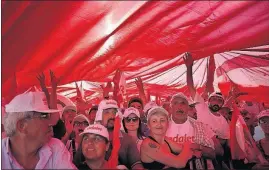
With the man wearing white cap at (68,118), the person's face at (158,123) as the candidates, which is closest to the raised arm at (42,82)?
the man wearing white cap at (68,118)

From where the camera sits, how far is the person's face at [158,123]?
3701 mm

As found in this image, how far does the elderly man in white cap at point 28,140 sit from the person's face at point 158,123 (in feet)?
3.08

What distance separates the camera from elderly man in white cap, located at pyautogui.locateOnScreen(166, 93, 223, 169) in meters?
3.77

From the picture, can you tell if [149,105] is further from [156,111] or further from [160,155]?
[160,155]

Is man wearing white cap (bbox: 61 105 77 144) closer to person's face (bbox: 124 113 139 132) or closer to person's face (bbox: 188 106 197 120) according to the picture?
person's face (bbox: 124 113 139 132)

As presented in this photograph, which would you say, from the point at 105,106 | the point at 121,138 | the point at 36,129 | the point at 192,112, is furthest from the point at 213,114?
the point at 36,129

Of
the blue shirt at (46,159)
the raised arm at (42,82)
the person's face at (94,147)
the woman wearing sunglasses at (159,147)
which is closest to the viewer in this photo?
the blue shirt at (46,159)

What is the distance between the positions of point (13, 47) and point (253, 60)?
2380 mm

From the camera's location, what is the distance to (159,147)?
3697 millimetres

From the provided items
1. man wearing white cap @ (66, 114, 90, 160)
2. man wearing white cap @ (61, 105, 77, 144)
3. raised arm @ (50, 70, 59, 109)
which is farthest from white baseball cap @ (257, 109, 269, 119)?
raised arm @ (50, 70, 59, 109)

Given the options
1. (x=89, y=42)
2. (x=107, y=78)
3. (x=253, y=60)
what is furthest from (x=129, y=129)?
(x=253, y=60)

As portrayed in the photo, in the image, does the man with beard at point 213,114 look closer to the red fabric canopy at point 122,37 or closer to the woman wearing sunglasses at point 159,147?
the red fabric canopy at point 122,37

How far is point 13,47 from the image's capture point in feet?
11.0

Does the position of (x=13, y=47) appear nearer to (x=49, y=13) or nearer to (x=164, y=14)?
(x=49, y=13)
